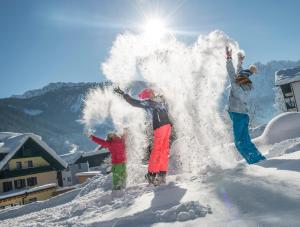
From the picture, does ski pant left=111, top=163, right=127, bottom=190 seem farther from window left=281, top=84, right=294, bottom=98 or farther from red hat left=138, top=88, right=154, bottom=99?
window left=281, top=84, right=294, bottom=98

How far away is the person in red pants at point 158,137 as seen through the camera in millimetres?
5758

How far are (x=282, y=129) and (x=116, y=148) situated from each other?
12.8 ft

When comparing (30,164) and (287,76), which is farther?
(287,76)

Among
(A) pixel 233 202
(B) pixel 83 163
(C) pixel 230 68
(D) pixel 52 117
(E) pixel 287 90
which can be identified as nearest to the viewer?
(A) pixel 233 202

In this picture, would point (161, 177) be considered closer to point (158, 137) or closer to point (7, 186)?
point (158, 137)

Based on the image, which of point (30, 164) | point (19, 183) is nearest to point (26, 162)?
point (30, 164)

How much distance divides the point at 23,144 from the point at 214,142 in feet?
75.9

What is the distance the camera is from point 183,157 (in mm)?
8055

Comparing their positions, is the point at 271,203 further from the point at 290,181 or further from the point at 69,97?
the point at 69,97

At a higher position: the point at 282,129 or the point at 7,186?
the point at 282,129

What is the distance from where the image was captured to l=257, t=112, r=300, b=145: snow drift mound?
788 cm

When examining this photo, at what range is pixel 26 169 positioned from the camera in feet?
91.2

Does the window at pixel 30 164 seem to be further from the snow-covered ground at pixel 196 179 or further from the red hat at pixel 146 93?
the red hat at pixel 146 93

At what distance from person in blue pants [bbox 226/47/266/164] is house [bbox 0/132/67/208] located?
21239 mm
